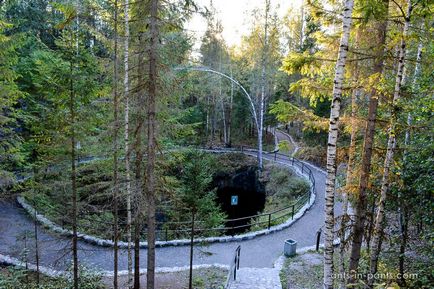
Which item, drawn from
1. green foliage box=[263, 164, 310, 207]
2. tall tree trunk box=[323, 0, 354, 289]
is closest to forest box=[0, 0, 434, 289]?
tall tree trunk box=[323, 0, 354, 289]

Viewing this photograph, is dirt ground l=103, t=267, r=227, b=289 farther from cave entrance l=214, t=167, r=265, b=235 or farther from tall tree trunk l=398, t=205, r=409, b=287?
cave entrance l=214, t=167, r=265, b=235

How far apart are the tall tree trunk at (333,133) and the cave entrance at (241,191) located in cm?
1708

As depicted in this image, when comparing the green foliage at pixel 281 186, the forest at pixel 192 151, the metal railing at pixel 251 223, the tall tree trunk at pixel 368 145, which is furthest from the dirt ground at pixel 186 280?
the green foliage at pixel 281 186

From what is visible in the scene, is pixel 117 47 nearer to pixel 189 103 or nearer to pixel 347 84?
pixel 347 84

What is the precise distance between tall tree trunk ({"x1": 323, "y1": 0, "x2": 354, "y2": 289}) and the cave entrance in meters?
17.1

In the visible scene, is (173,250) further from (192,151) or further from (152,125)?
(152,125)

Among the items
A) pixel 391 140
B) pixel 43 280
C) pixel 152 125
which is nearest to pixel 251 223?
pixel 43 280

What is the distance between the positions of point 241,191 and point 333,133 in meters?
20.8

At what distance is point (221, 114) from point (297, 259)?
23.2 metres

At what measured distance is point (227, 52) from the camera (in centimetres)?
3312

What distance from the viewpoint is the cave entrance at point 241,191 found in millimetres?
22931

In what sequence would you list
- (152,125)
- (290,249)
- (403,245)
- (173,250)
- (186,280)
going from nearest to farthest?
(403,245) → (152,125) → (186,280) → (290,249) → (173,250)

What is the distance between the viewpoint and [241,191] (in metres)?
25.7

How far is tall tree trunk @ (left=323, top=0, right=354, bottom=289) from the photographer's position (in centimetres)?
501
